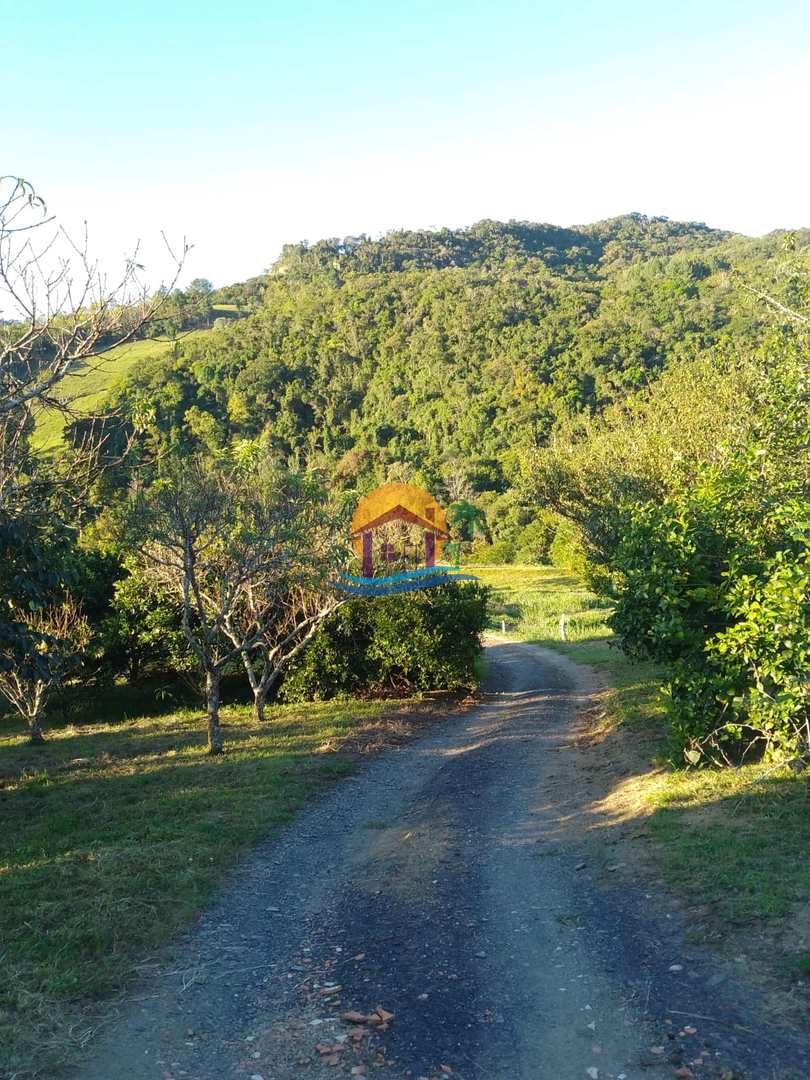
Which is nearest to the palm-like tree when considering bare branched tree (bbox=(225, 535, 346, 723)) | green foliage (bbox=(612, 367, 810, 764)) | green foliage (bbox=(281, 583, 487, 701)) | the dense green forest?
the dense green forest

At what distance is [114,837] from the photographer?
881cm

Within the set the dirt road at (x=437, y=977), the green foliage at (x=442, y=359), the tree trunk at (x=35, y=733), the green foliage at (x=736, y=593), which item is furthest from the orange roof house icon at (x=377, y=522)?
the green foliage at (x=442, y=359)

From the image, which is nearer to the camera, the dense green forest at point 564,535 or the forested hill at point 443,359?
the dense green forest at point 564,535

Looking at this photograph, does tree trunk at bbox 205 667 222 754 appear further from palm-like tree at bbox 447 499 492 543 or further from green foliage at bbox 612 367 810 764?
palm-like tree at bbox 447 499 492 543

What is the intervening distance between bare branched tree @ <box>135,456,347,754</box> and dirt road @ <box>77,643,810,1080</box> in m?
4.96

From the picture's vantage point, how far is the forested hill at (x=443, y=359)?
66.1m

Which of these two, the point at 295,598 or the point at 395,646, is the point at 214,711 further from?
the point at 395,646

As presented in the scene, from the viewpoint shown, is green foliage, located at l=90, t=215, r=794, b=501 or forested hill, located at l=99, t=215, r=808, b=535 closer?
forested hill, located at l=99, t=215, r=808, b=535

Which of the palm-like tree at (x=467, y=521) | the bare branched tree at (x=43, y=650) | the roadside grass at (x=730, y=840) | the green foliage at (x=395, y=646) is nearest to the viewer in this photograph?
the roadside grass at (x=730, y=840)

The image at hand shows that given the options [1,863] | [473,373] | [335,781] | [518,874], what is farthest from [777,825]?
[473,373]

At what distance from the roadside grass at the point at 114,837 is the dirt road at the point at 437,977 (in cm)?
35

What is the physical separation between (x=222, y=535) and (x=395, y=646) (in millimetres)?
6476

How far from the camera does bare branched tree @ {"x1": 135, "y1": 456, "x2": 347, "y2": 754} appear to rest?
12398mm

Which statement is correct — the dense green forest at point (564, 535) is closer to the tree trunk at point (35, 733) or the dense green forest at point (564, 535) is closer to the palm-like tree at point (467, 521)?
the tree trunk at point (35, 733)
